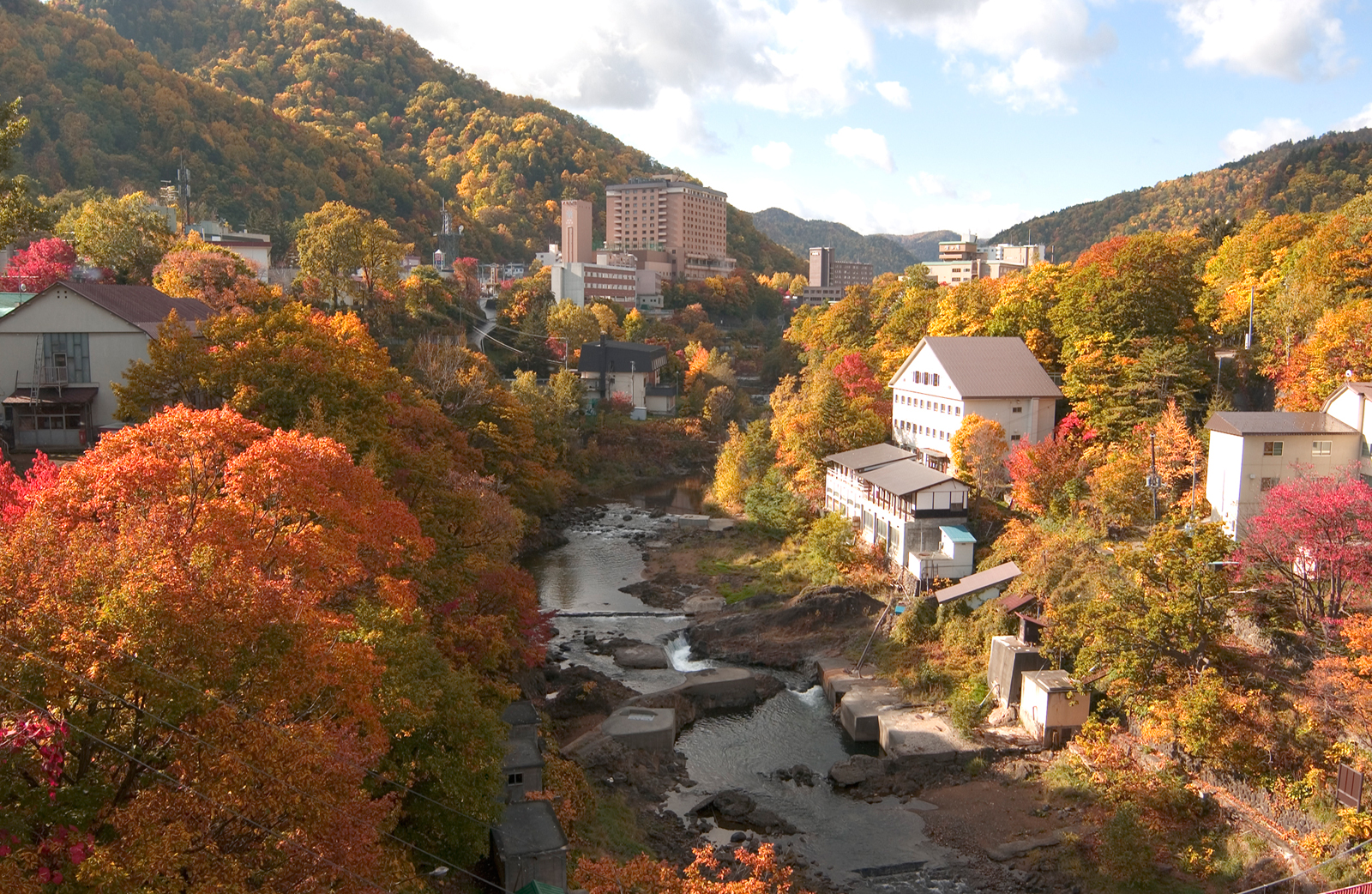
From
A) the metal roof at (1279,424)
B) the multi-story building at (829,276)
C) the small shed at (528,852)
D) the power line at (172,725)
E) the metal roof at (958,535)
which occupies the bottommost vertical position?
the small shed at (528,852)

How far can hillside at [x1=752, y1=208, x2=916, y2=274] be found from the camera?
179500 millimetres

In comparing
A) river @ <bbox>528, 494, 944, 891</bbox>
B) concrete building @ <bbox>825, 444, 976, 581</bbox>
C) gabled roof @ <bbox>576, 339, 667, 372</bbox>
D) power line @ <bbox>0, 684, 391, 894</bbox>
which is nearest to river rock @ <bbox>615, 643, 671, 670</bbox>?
river @ <bbox>528, 494, 944, 891</bbox>

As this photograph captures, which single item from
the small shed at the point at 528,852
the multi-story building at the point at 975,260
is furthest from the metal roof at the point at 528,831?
the multi-story building at the point at 975,260

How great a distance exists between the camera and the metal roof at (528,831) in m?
12.1

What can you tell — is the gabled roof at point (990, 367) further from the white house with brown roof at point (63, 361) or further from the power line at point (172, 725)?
the power line at point (172, 725)

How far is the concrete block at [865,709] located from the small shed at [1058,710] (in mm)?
3064

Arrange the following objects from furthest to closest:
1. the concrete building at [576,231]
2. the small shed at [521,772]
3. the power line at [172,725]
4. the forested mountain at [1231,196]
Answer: the concrete building at [576,231], the forested mountain at [1231,196], the small shed at [521,772], the power line at [172,725]

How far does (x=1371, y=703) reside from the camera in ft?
43.1

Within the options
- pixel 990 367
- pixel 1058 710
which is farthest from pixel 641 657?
pixel 990 367

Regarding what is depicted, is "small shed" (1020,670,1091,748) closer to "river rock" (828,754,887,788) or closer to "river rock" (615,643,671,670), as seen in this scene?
"river rock" (828,754,887,788)

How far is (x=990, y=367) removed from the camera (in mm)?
27656

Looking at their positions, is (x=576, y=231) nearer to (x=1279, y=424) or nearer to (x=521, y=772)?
(x=1279, y=424)

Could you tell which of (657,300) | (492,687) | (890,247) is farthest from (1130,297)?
(890,247)

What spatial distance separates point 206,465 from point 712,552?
836 inches
